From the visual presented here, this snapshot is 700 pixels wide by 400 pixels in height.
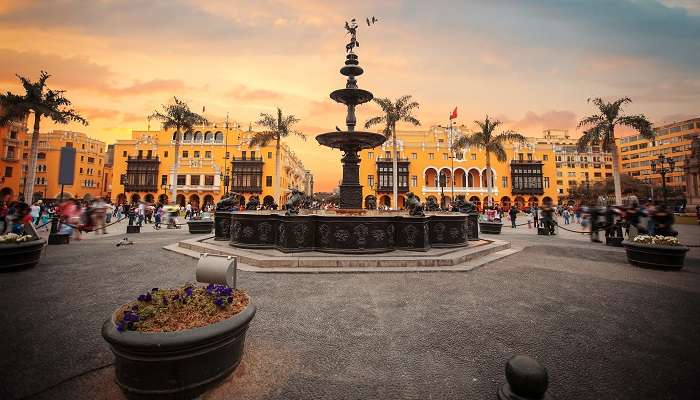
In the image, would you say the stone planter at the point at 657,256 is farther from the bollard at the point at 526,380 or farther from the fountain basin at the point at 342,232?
the bollard at the point at 526,380

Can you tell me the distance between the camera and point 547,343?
12.9 feet

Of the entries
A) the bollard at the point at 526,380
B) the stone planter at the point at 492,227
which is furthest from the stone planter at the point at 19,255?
the stone planter at the point at 492,227

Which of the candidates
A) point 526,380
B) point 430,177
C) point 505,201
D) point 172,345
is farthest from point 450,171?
point 172,345

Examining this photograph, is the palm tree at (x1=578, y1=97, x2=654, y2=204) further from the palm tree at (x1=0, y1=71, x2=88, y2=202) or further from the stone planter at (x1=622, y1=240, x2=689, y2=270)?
the palm tree at (x1=0, y1=71, x2=88, y2=202)

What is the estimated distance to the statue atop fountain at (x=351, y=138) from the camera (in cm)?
1141

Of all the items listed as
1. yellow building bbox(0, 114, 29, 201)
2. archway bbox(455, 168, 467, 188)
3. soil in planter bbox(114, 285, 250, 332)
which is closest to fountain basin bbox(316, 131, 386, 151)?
soil in planter bbox(114, 285, 250, 332)

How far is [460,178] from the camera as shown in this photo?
206 feet

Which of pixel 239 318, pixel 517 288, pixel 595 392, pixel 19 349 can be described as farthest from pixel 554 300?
pixel 19 349

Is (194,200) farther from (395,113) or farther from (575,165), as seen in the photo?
(575,165)

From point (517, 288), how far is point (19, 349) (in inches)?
334

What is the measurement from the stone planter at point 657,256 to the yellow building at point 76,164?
3333 inches

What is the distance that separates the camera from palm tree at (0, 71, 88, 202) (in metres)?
25.3

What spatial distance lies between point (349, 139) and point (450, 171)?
5556 centimetres

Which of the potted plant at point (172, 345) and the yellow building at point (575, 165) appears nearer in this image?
the potted plant at point (172, 345)
